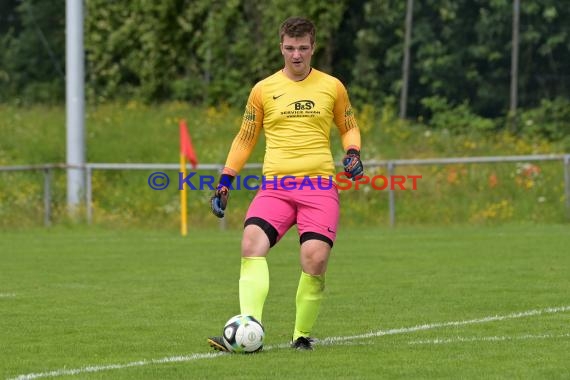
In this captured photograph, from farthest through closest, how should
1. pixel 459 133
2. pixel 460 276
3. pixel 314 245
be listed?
1. pixel 459 133
2. pixel 460 276
3. pixel 314 245

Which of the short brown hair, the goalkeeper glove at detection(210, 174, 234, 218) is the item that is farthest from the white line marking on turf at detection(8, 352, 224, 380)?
the short brown hair

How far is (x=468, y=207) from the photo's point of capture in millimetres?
25656

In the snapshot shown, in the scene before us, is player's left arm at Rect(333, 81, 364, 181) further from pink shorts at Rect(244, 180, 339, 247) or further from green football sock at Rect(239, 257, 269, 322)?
green football sock at Rect(239, 257, 269, 322)

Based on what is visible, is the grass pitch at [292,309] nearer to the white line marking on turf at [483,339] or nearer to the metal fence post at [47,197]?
the white line marking on turf at [483,339]

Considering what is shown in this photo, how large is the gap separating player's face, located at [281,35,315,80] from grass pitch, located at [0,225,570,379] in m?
1.79

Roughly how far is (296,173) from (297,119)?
35cm

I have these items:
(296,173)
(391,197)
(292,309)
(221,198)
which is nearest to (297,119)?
(296,173)

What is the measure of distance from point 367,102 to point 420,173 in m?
6.29

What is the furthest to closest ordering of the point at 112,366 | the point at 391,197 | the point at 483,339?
1. the point at 391,197
2. the point at 483,339
3. the point at 112,366

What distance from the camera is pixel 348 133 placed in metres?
10.2

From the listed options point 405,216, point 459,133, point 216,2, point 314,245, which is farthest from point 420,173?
point 314,245

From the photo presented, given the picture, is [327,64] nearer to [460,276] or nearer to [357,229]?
[357,229]

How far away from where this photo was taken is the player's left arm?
9.96 m

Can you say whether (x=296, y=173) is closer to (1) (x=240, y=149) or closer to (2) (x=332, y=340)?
(1) (x=240, y=149)
